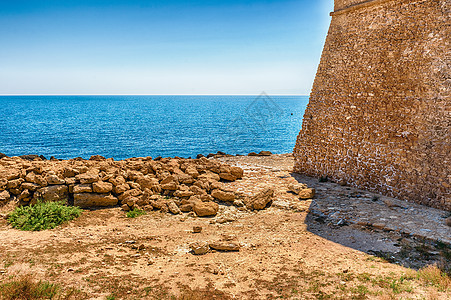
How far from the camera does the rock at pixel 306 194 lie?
1171 cm

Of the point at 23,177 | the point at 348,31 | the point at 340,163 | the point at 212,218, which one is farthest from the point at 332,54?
the point at 23,177

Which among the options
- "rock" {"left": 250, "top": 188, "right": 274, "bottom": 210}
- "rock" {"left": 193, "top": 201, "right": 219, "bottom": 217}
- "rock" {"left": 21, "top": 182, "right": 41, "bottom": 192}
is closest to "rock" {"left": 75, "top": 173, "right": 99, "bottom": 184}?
"rock" {"left": 21, "top": 182, "right": 41, "bottom": 192}

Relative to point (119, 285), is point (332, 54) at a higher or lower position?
higher

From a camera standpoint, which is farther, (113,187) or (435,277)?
(113,187)

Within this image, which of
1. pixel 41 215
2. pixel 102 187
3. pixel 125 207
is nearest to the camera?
pixel 41 215

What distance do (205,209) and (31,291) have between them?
562 cm

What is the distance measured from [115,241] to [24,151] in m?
37.6

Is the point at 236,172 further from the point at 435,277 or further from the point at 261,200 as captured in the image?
the point at 435,277

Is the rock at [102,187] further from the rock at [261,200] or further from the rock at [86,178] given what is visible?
the rock at [261,200]

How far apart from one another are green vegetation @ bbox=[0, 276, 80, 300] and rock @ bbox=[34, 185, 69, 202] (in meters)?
4.86

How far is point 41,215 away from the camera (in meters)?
9.57

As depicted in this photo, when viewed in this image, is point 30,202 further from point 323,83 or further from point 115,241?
point 323,83

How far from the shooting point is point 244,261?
7.47m

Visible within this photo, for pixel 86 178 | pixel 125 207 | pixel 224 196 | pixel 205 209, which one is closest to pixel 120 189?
pixel 125 207
